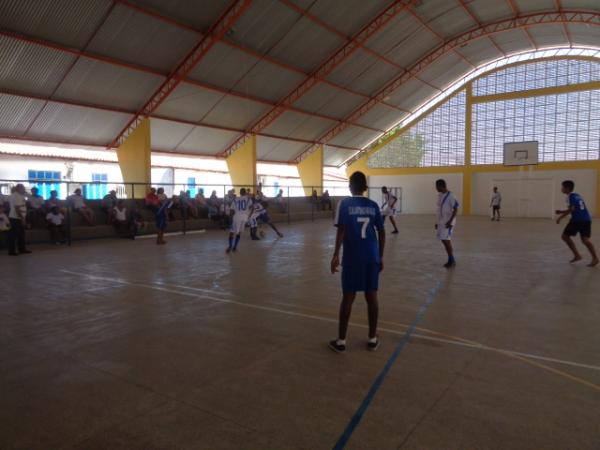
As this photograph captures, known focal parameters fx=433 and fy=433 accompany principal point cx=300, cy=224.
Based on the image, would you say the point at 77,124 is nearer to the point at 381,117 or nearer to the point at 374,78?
the point at 374,78

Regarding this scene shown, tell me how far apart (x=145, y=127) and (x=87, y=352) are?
20264mm

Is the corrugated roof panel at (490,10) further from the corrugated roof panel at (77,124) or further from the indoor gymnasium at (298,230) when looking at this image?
the corrugated roof panel at (77,124)

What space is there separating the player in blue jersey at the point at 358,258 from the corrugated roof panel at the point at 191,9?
1595cm

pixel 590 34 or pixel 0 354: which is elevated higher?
pixel 590 34

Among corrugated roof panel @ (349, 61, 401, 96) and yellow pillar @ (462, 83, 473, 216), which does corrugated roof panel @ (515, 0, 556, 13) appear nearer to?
corrugated roof panel @ (349, 61, 401, 96)

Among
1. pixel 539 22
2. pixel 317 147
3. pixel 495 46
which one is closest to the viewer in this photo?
pixel 539 22

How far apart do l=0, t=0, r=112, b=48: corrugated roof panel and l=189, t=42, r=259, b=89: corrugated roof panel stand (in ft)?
16.9

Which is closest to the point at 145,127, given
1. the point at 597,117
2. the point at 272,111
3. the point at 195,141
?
the point at 195,141

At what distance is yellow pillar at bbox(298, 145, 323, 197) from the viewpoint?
33.2 meters


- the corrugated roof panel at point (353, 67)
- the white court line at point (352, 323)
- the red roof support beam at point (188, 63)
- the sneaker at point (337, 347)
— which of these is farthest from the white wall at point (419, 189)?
the sneaker at point (337, 347)

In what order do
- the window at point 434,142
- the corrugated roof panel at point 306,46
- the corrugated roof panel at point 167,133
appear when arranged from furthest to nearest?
the window at point 434,142 < the corrugated roof panel at point 167,133 < the corrugated roof panel at point 306,46

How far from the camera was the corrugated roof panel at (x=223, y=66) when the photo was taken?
2030 centimetres

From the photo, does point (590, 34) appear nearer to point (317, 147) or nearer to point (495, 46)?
point (495, 46)

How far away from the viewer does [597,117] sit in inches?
1089
